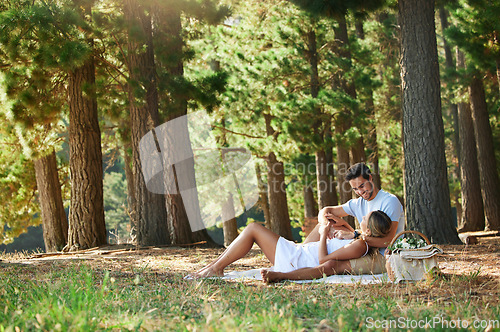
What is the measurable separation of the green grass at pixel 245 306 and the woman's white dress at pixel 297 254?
378 mm

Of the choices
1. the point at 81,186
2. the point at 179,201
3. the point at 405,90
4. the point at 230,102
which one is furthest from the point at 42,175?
the point at 405,90

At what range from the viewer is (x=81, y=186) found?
312 inches

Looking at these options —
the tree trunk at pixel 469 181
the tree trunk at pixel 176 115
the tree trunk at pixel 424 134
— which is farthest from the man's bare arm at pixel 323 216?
the tree trunk at pixel 469 181

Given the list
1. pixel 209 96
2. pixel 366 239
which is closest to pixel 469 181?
pixel 209 96

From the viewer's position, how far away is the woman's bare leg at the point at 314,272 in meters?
3.85

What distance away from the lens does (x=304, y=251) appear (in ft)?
13.7

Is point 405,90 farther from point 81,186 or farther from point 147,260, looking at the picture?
point 81,186

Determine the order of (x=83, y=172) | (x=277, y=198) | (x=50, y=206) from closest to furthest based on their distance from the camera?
(x=83, y=172), (x=50, y=206), (x=277, y=198)

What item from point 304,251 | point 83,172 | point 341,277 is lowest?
point 341,277

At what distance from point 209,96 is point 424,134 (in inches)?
136

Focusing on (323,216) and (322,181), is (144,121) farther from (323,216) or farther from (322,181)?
(322,181)

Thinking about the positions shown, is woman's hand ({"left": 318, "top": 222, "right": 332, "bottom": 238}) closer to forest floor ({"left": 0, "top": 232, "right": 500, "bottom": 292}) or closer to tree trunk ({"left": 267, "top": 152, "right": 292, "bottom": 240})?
forest floor ({"left": 0, "top": 232, "right": 500, "bottom": 292})

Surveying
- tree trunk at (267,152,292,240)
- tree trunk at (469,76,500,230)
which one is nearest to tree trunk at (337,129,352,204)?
tree trunk at (267,152,292,240)

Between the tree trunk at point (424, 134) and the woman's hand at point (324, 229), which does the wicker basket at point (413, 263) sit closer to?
the woman's hand at point (324, 229)
